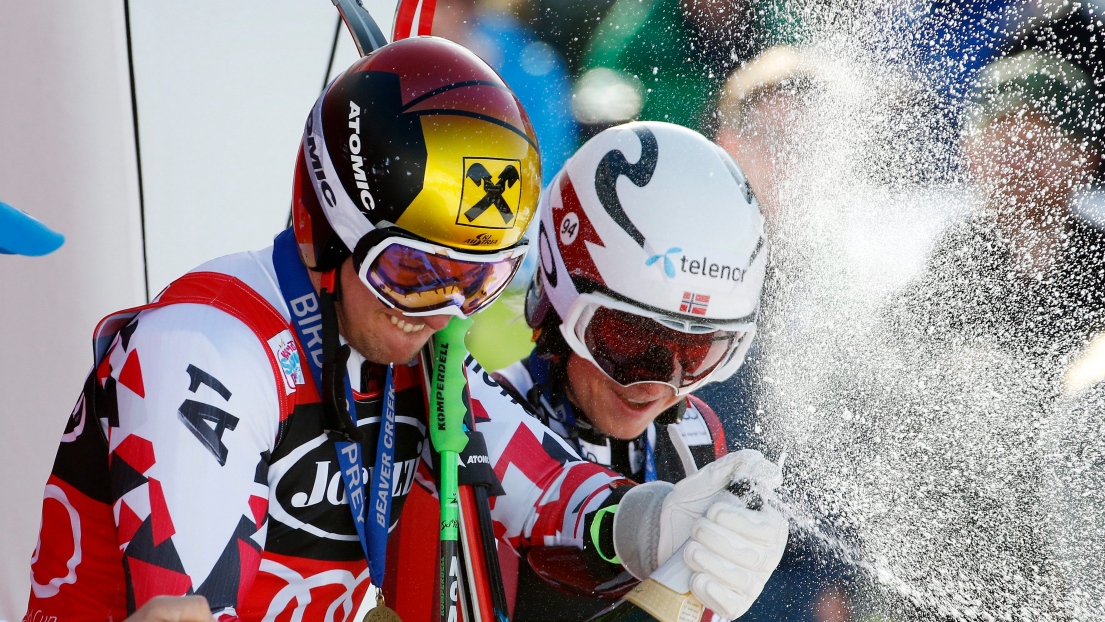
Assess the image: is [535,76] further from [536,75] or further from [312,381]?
[312,381]

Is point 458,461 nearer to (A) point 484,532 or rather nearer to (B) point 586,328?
(A) point 484,532

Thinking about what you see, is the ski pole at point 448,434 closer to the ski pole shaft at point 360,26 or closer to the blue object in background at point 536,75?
the ski pole shaft at point 360,26

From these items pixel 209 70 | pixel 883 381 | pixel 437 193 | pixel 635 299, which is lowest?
pixel 883 381

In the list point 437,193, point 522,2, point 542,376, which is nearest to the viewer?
point 437,193

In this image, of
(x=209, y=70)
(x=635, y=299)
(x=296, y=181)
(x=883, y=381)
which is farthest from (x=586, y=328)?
(x=883, y=381)

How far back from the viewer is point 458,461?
176cm

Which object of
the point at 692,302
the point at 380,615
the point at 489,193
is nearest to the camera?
the point at 489,193

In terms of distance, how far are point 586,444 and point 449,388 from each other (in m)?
0.75

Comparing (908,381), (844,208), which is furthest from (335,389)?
(844,208)

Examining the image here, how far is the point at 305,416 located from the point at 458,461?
32 cm

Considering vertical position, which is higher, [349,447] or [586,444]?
[349,447]

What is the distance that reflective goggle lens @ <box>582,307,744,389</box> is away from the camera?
7.43 ft

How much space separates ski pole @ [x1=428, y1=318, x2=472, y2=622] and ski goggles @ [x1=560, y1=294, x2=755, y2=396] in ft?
1.95

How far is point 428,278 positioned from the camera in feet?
5.08
